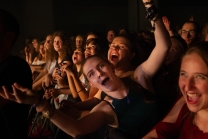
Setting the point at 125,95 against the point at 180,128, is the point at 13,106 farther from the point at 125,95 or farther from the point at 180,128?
the point at 180,128

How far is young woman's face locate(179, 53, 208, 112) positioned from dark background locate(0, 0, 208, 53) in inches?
318

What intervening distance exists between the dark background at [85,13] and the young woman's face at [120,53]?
727cm

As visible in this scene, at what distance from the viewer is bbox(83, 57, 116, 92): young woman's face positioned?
1.84 m

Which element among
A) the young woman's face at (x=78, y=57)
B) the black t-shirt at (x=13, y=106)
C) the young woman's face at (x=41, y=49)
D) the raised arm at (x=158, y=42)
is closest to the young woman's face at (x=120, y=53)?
the raised arm at (x=158, y=42)

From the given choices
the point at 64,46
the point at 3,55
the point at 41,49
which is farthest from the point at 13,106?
the point at 41,49

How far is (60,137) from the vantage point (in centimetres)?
234

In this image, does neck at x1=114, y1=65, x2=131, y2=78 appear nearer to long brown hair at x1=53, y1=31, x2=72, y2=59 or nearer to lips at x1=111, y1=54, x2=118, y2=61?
lips at x1=111, y1=54, x2=118, y2=61

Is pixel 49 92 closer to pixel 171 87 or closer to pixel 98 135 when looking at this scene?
pixel 98 135

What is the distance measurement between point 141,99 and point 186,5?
10857 millimetres

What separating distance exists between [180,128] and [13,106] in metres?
0.83

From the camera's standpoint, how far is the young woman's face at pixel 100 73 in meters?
1.84

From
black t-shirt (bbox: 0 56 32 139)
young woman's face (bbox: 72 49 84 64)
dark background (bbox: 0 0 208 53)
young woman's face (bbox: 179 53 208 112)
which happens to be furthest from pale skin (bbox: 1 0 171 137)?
dark background (bbox: 0 0 208 53)

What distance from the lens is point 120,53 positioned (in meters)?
2.19

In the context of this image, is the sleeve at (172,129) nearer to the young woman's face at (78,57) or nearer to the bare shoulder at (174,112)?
the bare shoulder at (174,112)
